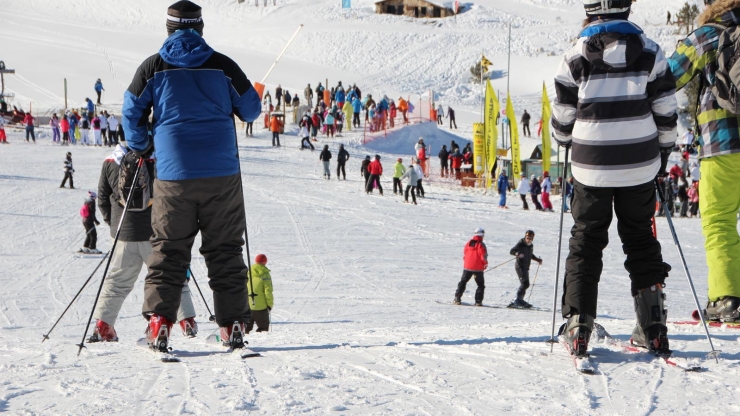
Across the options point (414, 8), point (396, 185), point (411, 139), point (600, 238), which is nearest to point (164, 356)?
point (600, 238)

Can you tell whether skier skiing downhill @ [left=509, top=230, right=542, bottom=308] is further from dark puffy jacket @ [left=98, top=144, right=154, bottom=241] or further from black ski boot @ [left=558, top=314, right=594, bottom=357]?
black ski boot @ [left=558, top=314, right=594, bottom=357]

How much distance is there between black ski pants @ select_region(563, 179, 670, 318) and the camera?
3934 mm

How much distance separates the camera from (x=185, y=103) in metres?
4.16

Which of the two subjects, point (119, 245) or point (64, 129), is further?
point (64, 129)

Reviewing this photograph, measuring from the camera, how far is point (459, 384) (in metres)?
3.54

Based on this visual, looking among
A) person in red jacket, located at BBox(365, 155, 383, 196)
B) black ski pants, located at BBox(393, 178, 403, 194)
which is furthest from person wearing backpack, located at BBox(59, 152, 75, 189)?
black ski pants, located at BBox(393, 178, 403, 194)

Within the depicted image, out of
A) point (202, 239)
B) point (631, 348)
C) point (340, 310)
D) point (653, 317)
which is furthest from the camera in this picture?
point (340, 310)

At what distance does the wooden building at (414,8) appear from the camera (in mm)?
73312

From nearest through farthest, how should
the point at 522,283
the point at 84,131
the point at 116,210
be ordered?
the point at 116,210 < the point at 522,283 < the point at 84,131

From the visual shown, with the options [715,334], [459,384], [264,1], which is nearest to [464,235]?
[715,334]

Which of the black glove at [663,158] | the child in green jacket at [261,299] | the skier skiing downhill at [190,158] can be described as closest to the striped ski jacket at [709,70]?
the black glove at [663,158]

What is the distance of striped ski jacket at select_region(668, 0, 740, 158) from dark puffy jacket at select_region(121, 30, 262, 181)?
248 centimetres

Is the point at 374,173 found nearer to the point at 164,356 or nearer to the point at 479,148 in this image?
the point at 479,148

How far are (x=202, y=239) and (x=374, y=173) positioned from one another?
800 inches
